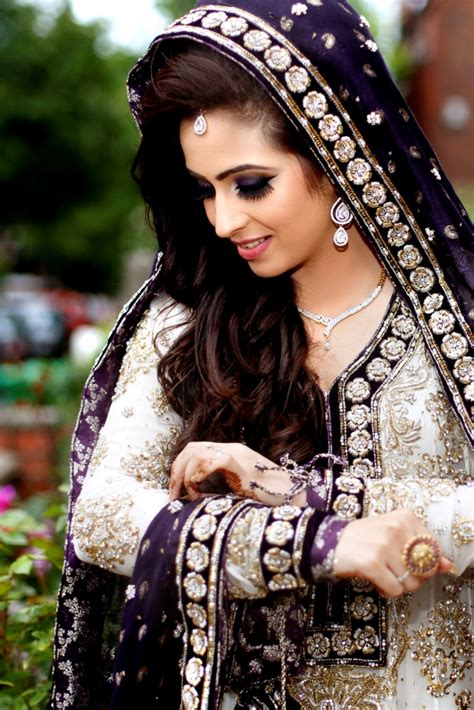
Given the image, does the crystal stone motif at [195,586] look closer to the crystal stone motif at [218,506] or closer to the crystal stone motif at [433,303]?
the crystal stone motif at [218,506]

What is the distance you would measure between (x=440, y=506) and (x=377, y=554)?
305 millimetres

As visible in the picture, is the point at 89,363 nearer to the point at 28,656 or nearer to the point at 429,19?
the point at 28,656

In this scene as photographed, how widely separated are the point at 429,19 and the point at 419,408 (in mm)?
27136

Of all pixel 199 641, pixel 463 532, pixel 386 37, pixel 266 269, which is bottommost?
pixel 199 641

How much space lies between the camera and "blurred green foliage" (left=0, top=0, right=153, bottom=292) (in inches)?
1129

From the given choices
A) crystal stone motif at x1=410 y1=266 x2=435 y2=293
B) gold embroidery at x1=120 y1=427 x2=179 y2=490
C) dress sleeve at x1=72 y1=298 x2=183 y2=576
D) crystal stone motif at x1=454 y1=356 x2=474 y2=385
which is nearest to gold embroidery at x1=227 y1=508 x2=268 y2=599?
dress sleeve at x1=72 y1=298 x2=183 y2=576

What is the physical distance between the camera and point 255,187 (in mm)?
2215

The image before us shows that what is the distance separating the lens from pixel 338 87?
2.25 meters

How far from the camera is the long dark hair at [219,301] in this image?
223cm

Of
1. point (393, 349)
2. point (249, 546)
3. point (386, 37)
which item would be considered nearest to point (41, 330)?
point (386, 37)

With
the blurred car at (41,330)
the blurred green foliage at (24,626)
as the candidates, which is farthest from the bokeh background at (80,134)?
the blurred green foliage at (24,626)

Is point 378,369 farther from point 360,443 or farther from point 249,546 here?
point 249,546

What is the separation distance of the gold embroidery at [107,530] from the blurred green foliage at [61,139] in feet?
85.6

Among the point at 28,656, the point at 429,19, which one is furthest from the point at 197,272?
the point at 429,19
